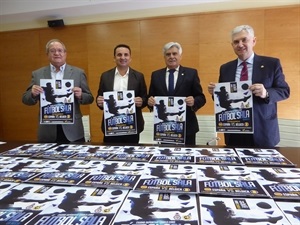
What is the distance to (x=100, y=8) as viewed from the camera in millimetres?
4172

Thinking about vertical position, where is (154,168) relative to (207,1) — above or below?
below

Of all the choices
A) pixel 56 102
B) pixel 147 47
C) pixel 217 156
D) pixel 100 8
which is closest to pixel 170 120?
pixel 217 156

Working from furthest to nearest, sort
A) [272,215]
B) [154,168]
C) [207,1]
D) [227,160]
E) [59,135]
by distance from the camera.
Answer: [207,1] < [59,135] < [227,160] < [154,168] < [272,215]

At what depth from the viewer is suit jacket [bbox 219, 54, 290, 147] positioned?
1.85 metres

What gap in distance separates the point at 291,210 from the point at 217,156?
0.66 meters

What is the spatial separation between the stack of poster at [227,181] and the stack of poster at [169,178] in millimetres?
41

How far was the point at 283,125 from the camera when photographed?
226 cm

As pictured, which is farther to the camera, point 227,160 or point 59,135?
point 59,135

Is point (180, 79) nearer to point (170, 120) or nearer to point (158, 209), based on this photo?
point (170, 120)

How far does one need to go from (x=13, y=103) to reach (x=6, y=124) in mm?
493

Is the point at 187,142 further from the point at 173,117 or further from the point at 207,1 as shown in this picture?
the point at 207,1

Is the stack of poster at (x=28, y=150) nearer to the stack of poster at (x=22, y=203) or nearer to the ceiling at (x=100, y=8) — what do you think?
the stack of poster at (x=22, y=203)

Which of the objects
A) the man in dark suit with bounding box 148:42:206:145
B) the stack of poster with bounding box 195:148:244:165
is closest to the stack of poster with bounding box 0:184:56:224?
the stack of poster with bounding box 195:148:244:165

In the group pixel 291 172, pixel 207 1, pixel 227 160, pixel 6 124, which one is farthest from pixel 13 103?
pixel 291 172
